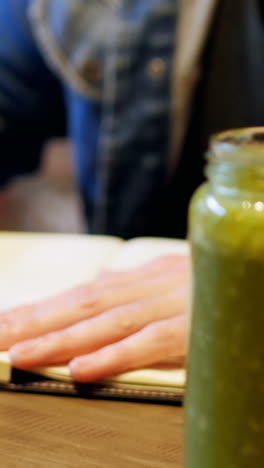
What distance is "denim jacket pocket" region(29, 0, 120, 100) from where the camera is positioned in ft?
4.17

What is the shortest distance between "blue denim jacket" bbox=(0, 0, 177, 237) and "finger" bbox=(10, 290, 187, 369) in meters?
0.84

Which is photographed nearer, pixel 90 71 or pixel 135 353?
pixel 135 353

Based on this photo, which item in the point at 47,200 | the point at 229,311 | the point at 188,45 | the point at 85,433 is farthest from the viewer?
the point at 47,200

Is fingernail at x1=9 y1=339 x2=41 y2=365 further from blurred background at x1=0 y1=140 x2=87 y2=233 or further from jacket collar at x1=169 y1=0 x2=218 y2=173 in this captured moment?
blurred background at x1=0 y1=140 x2=87 y2=233

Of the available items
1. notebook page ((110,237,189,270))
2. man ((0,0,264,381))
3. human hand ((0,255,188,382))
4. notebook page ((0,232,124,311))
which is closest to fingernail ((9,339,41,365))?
human hand ((0,255,188,382))

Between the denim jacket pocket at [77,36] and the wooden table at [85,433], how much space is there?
96 centimetres

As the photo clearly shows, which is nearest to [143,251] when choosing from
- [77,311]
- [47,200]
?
[77,311]

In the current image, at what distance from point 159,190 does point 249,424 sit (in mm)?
1056

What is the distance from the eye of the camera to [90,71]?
1.29 meters

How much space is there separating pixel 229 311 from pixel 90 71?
1.08m

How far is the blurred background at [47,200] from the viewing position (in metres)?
2.32

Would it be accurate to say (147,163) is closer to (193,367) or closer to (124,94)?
(124,94)

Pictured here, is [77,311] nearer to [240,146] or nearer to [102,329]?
[102,329]

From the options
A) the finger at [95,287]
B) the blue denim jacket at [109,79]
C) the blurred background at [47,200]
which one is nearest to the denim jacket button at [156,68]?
the blue denim jacket at [109,79]
